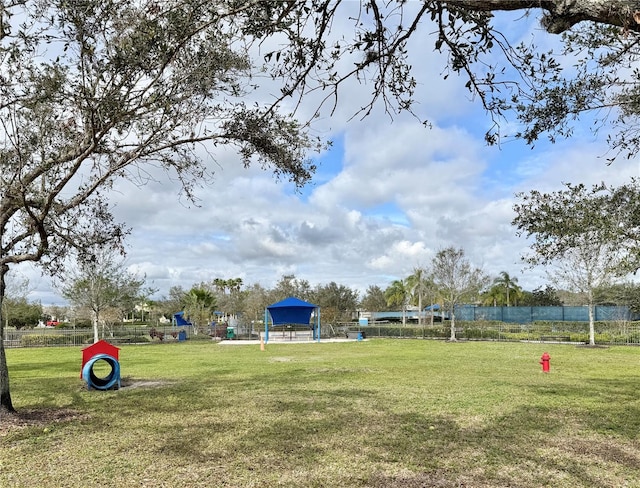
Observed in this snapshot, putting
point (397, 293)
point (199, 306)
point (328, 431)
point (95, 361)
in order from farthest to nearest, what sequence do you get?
1. point (397, 293)
2. point (199, 306)
3. point (95, 361)
4. point (328, 431)

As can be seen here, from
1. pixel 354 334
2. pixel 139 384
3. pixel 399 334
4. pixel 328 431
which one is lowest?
pixel 399 334

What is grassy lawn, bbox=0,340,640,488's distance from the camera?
5641 millimetres

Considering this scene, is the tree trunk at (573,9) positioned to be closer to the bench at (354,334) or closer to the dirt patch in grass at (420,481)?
the dirt patch in grass at (420,481)

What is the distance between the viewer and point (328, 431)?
300 inches

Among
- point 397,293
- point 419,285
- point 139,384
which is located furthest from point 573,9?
point 397,293

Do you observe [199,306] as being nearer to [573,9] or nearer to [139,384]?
[139,384]

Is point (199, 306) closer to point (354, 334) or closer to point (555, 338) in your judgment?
point (354, 334)

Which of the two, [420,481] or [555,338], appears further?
[555,338]

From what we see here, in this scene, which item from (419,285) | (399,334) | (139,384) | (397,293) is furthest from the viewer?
(397,293)

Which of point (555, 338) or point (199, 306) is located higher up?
point (199, 306)

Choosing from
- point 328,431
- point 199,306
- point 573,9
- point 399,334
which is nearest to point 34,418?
point 328,431

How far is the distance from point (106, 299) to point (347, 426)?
26.9 meters

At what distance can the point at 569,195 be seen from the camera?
8422 millimetres

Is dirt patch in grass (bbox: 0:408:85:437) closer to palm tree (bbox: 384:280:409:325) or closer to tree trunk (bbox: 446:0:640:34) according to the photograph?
tree trunk (bbox: 446:0:640:34)
